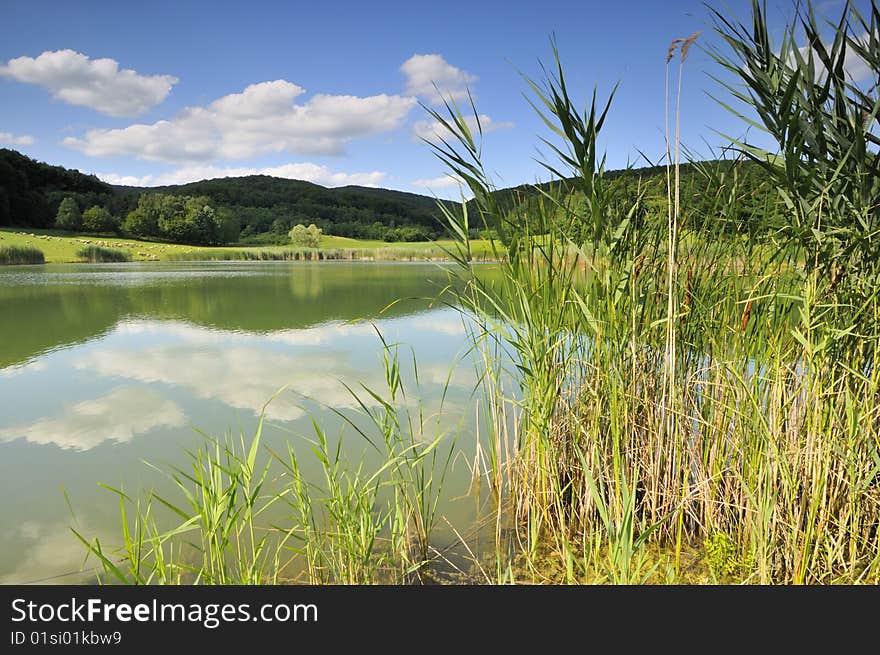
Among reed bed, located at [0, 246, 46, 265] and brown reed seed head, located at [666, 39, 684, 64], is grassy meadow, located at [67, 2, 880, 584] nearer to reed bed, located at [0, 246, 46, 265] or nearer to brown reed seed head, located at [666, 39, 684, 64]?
brown reed seed head, located at [666, 39, 684, 64]

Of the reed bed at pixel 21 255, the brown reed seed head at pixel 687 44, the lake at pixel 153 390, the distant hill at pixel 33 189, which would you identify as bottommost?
the lake at pixel 153 390

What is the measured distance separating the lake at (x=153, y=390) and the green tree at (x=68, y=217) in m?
42.3

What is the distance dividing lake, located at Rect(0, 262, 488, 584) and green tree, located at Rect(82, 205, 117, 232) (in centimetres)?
4144

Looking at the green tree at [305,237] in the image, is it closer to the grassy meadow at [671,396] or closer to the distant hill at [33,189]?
the distant hill at [33,189]

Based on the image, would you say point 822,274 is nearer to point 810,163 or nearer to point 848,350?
point 848,350

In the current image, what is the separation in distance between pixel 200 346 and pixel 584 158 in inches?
236

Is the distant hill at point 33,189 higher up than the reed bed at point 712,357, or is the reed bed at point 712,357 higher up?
the distant hill at point 33,189

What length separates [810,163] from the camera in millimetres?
1809

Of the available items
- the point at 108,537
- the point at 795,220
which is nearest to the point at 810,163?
the point at 795,220

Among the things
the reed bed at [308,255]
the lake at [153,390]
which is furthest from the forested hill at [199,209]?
the lake at [153,390]

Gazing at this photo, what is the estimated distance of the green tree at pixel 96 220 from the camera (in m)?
44.4

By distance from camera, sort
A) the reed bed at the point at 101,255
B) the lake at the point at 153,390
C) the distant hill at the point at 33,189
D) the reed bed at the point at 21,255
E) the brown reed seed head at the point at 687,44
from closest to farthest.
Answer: the brown reed seed head at the point at 687,44, the lake at the point at 153,390, the reed bed at the point at 21,255, the reed bed at the point at 101,255, the distant hill at the point at 33,189

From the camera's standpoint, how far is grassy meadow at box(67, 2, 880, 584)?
5.47ft

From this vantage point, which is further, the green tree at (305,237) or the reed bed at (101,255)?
the green tree at (305,237)
